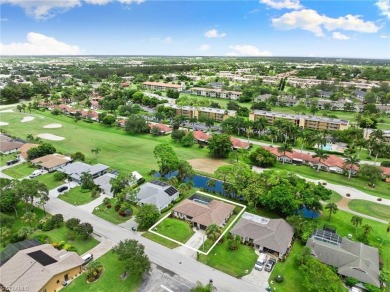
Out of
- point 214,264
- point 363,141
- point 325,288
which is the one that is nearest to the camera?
point 325,288

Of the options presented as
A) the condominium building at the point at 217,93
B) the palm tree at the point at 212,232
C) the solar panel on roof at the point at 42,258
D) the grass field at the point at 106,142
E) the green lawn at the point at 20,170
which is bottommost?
the green lawn at the point at 20,170

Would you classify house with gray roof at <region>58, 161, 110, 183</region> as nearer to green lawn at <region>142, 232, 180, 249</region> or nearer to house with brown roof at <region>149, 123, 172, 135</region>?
green lawn at <region>142, 232, 180, 249</region>

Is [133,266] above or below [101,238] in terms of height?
above

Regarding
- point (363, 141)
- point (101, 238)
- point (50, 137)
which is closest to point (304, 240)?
point (101, 238)

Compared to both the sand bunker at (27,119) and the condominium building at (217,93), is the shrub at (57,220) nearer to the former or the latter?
the sand bunker at (27,119)

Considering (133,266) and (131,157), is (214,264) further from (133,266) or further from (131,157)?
(131,157)

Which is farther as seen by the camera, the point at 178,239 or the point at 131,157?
the point at 131,157

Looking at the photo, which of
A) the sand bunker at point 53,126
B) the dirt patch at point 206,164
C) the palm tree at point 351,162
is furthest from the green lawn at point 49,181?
the palm tree at point 351,162
